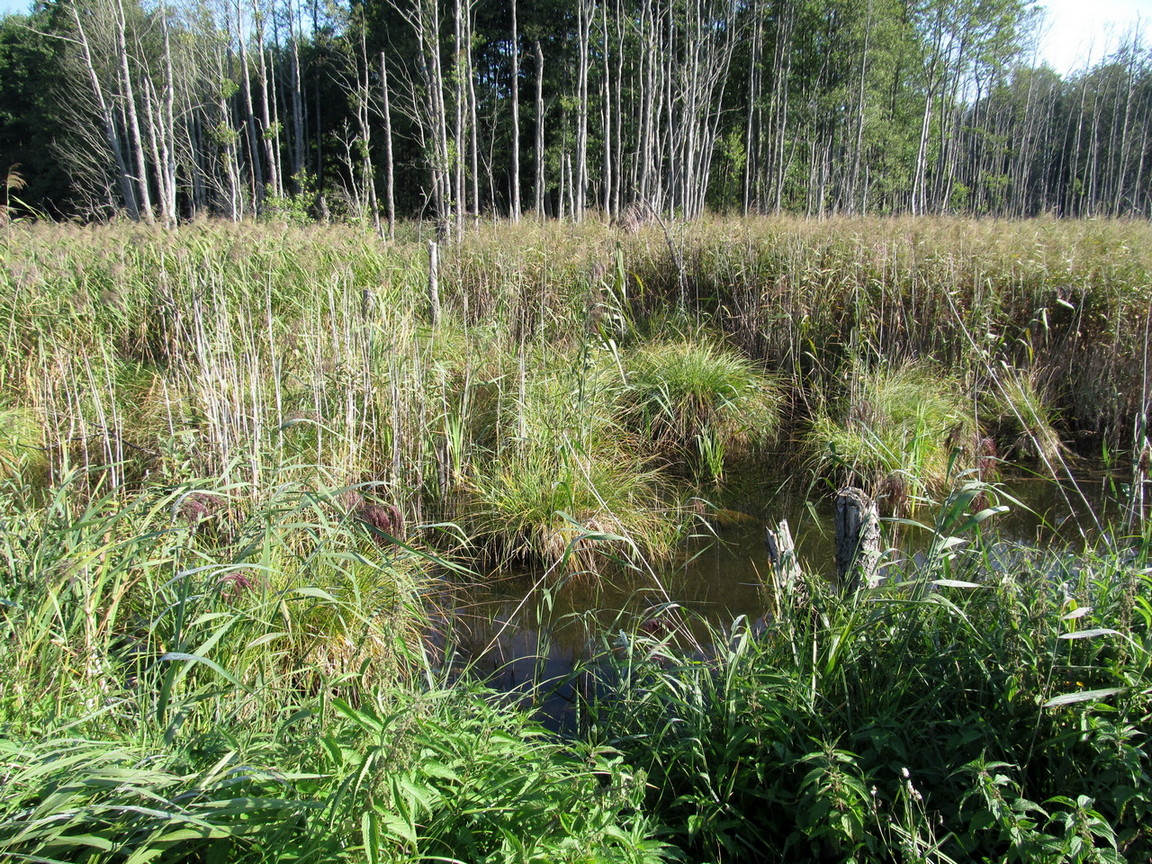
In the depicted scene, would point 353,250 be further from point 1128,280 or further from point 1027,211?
point 1027,211

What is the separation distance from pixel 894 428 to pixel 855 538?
2965mm

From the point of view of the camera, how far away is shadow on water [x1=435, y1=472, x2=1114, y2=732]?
3.05 meters

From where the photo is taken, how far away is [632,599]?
12.5 ft

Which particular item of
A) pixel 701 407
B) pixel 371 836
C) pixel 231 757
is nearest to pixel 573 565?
pixel 701 407

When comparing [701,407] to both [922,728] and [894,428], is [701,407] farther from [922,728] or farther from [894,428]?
[922,728]

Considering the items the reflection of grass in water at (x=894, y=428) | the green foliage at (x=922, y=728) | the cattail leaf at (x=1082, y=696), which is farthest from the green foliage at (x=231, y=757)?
the reflection of grass in water at (x=894, y=428)

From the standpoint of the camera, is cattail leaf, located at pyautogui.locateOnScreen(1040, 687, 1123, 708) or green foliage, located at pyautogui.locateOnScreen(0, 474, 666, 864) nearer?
green foliage, located at pyautogui.locateOnScreen(0, 474, 666, 864)

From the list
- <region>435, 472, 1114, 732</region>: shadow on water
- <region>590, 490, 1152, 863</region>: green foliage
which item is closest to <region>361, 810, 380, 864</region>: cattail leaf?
<region>590, 490, 1152, 863</region>: green foliage

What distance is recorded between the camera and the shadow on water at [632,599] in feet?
10.0

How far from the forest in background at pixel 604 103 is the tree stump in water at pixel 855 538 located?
13.2 meters

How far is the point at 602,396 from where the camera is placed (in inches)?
199

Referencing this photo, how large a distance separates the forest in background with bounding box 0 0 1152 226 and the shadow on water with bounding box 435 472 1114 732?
1164 centimetres

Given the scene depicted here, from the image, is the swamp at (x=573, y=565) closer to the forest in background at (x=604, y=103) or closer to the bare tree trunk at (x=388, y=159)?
the bare tree trunk at (x=388, y=159)

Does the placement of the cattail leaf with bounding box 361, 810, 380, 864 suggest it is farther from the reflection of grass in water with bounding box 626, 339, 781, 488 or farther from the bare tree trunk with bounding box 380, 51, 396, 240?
Result: the bare tree trunk with bounding box 380, 51, 396, 240
